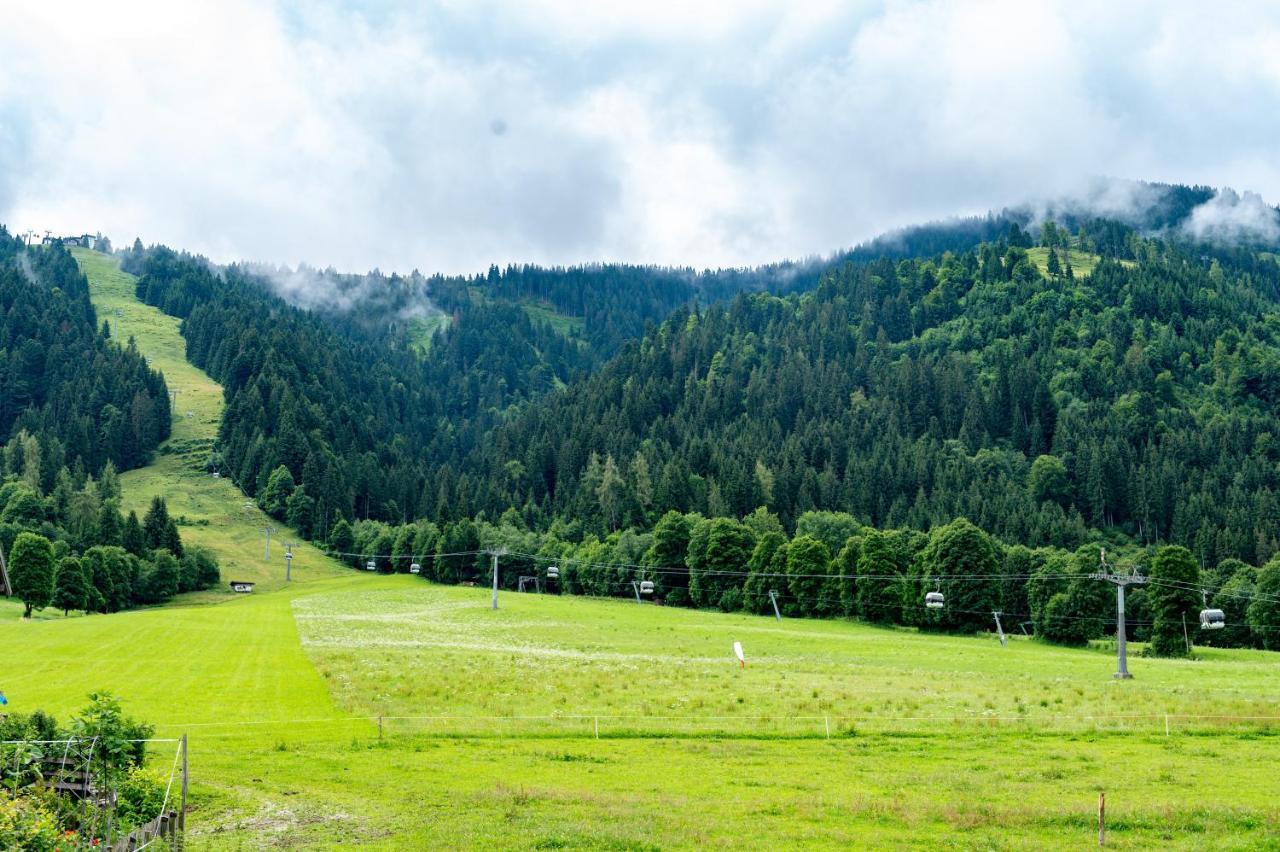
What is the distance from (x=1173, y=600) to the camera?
10394 centimetres

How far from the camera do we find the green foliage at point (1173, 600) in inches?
3957

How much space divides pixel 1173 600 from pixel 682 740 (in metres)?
75.8

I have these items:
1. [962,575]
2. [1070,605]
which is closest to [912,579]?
[962,575]

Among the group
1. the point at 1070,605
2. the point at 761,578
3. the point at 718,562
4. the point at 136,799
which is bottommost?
the point at 136,799

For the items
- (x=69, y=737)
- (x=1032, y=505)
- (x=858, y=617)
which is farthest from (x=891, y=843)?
(x=1032, y=505)

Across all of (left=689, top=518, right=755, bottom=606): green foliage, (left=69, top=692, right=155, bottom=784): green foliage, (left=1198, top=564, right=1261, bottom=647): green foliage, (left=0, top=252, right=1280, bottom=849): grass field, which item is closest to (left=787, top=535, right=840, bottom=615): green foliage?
(left=689, top=518, right=755, bottom=606): green foliage

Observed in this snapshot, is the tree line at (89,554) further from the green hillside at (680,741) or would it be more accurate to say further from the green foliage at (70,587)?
the green hillside at (680,741)

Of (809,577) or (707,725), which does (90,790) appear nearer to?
(707,725)

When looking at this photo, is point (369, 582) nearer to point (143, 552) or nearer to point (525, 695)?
point (143, 552)

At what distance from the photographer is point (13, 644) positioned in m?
86.6

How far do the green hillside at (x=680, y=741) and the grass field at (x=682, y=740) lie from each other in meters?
0.16

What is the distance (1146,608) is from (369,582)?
366 ft

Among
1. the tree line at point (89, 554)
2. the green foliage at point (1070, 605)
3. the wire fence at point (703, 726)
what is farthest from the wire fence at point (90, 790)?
the tree line at point (89, 554)

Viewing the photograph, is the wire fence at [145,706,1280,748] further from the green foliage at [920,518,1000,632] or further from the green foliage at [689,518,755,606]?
the green foliage at [689,518,755,606]
